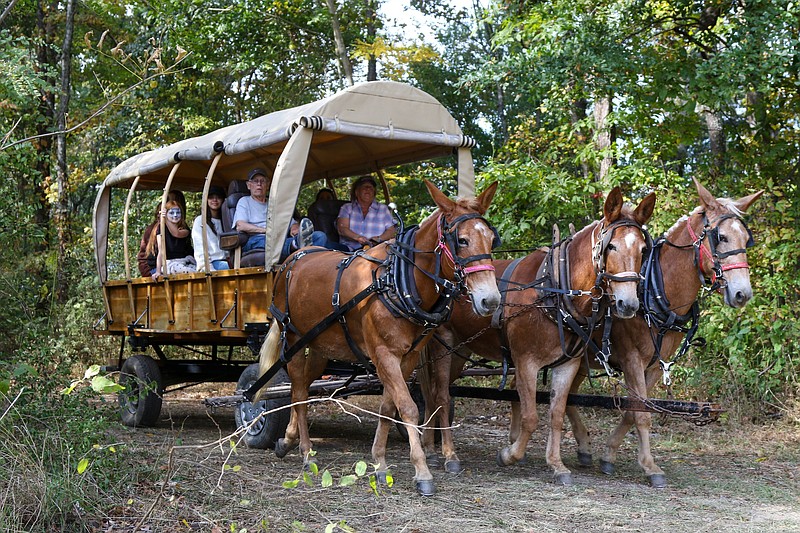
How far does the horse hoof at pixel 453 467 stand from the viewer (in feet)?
22.4

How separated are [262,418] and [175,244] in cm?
257

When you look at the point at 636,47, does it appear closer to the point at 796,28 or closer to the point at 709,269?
the point at 796,28

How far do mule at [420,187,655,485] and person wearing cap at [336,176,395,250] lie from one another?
1.60 meters

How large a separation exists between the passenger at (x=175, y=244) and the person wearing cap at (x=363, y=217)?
171 cm

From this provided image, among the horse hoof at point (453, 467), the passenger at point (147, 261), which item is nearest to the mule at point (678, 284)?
the horse hoof at point (453, 467)

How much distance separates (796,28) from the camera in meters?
9.54

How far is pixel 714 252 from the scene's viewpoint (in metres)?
6.19

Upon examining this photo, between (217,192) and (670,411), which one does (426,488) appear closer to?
(670,411)

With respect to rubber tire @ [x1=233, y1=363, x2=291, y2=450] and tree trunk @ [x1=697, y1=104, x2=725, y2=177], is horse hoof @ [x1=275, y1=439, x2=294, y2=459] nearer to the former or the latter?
rubber tire @ [x1=233, y1=363, x2=291, y2=450]

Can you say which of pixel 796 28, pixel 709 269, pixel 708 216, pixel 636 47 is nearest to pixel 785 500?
pixel 709 269

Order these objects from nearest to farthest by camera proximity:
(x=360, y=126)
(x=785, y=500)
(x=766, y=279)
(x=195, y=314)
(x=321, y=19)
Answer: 1. (x=785, y=500)
2. (x=360, y=126)
3. (x=195, y=314)
4. (x=766, y=279)
5. (x=321, y=19)

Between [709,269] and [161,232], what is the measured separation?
16.9ft

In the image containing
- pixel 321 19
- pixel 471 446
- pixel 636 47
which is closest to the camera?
pixel 471 446

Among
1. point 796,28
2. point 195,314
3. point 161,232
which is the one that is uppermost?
point 796,28
